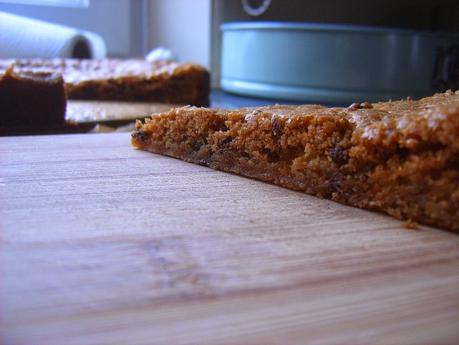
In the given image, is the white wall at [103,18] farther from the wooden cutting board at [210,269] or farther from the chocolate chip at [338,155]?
the chocolate chip at [338,155]

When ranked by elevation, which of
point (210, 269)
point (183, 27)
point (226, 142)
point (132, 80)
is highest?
point (183, 27)

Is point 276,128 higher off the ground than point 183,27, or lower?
lower

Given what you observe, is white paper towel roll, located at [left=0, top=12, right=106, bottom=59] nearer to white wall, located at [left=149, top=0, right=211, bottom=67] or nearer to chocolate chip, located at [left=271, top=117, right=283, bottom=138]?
white wall, located at [left=149, top=0, right=211, bottom=67]

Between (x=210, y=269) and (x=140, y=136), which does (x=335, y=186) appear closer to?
(x=210, y=269)

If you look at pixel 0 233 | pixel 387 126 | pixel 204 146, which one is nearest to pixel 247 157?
pixel 204 146

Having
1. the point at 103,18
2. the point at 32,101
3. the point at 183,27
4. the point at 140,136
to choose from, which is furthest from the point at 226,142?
the point at 103,18

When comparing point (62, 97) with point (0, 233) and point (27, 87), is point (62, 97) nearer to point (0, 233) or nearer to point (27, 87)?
point (27, 87)

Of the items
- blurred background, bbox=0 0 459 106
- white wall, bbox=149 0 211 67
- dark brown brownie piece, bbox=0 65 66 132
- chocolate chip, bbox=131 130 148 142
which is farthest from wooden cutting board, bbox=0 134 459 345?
white wall, bbox=149 0 211 67
